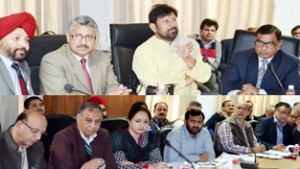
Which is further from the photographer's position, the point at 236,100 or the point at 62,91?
the point at 62,91

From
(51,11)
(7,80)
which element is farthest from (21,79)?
(51,11)

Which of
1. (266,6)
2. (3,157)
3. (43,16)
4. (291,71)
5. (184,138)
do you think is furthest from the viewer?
(266,6)

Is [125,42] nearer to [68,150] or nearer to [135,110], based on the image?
[135,110]

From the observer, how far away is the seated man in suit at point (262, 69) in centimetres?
241

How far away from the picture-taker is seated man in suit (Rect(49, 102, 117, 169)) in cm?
174

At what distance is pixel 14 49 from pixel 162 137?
2.12 feet

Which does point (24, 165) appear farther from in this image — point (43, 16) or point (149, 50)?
point (43, 16)

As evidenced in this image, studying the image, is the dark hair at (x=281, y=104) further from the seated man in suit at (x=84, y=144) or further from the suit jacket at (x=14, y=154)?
the suit jacket at (x=14, y=154)

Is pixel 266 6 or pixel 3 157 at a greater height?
pixel 266 6

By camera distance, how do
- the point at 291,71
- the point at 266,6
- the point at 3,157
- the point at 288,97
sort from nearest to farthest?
the point at 3,157, the point at 288,97, the point at 291,71, the point at 266,6

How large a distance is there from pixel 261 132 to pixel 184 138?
31 centimetres

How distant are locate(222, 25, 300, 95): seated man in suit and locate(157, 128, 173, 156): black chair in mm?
541

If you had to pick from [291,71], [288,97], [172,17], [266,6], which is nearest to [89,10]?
[266,6]

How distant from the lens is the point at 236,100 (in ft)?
6.51
